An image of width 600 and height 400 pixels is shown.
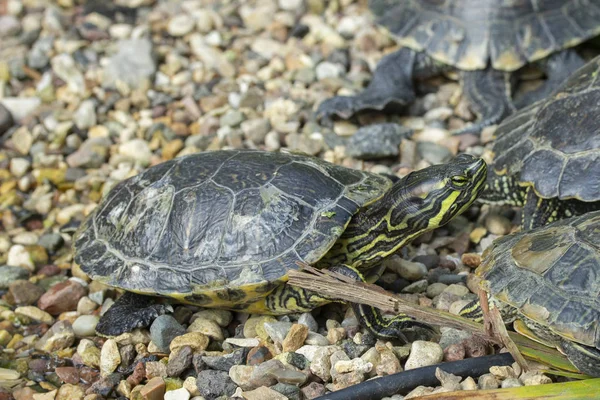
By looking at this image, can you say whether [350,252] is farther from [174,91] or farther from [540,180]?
[174,91]

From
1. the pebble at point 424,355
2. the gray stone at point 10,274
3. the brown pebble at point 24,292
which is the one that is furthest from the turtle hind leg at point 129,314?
the pebble at point 424,355

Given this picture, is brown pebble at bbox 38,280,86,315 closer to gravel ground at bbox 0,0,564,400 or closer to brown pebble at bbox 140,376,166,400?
gravel ground at bbox 0,0,564,400

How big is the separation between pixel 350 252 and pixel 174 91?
123 inches

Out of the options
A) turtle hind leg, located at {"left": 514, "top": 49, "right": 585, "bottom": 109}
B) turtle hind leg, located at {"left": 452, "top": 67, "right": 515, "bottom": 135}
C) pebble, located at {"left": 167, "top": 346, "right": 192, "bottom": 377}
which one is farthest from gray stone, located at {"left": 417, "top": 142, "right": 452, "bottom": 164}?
pebble, located at {"left": 167, "top": 346, "right": 192, "bottom": 377}

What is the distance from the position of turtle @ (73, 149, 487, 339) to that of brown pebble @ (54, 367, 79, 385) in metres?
0.26

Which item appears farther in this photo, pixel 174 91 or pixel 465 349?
pixel 174 91

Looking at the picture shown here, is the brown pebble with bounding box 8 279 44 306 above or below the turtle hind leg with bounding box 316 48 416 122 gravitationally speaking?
below

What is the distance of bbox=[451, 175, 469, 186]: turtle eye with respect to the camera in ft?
11.8

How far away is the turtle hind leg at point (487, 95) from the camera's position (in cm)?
528

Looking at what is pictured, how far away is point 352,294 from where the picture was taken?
3.26 m

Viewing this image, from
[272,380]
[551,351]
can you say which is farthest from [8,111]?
[551,351]

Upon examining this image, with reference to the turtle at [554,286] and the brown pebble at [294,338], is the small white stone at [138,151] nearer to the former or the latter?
the brown pebble at [294,338]

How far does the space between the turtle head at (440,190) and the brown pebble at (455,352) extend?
27.5 inches

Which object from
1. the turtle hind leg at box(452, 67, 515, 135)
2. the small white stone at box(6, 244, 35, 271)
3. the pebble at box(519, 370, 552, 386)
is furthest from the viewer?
the turtle hind leg at box(452, 67, 515, 135)
